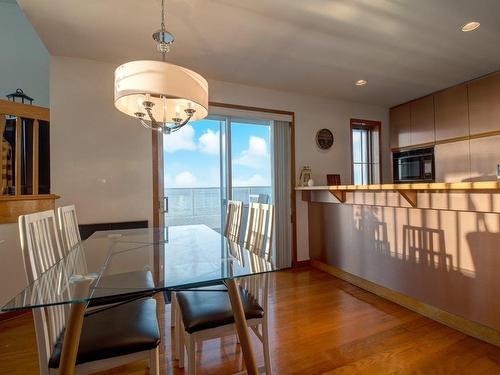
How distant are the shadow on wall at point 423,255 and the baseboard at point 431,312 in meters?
0.04

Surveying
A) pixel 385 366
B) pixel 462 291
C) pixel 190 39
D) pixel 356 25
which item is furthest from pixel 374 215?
pixel 190 39

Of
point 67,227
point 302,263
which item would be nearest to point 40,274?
point 67,227

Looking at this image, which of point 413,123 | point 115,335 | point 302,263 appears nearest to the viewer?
point 115,335

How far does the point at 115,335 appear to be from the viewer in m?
1.14

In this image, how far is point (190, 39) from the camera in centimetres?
232

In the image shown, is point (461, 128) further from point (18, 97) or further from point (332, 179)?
point (18, 97)

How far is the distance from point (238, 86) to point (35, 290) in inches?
118

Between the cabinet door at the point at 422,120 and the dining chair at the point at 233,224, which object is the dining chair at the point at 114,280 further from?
the cabinet door at the point at 422,120

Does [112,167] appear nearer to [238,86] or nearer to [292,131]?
[238,86]

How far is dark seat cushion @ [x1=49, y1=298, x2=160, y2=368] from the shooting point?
3.51 ft

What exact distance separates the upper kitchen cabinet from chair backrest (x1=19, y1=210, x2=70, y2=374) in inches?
168

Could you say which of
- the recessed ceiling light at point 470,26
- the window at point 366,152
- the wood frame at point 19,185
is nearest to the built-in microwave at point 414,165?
the window at point 366,152

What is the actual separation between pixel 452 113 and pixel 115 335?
14.3ft

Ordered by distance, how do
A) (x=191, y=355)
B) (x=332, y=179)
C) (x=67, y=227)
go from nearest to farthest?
1. (x=191, y=355)
2. (x=67, y=227)
3. (x=332, y=179)
